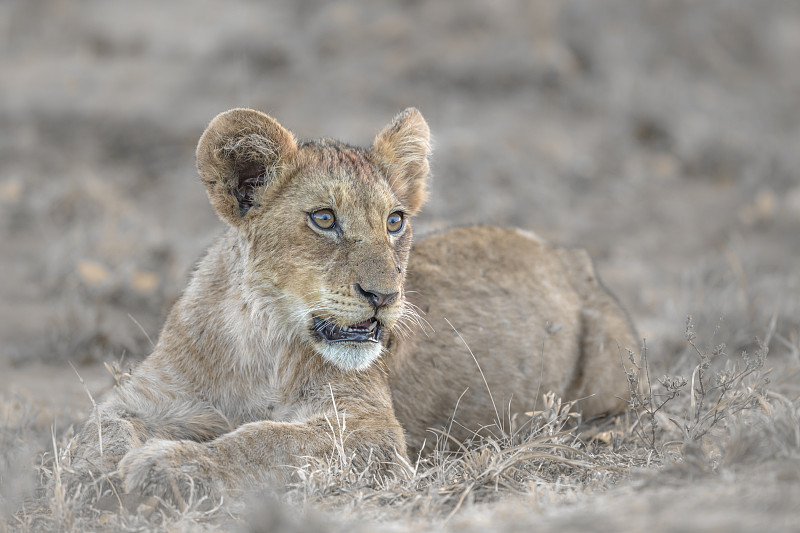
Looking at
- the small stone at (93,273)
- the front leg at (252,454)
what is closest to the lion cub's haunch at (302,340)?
the front leg at (252,454)

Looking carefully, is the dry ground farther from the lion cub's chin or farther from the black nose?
the black nose

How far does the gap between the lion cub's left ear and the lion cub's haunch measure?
0.01m

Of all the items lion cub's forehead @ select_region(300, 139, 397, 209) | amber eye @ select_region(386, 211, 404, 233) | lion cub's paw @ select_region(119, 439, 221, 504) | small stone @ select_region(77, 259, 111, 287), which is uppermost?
lion cub's forehead @ select_region(300, 139, 397, 209)

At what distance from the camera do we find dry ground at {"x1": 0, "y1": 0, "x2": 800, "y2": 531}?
10.9 ft

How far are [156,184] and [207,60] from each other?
3.10 metres

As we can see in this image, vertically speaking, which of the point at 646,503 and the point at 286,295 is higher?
the point at 286,295

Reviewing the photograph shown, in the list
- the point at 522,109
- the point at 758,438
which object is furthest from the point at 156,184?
the point at 758,438

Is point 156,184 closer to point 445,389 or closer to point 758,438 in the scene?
point 445,389

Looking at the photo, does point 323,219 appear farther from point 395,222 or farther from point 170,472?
point 170,472

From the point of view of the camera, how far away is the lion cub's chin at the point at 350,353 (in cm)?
391

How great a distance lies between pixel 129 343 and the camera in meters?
6.67

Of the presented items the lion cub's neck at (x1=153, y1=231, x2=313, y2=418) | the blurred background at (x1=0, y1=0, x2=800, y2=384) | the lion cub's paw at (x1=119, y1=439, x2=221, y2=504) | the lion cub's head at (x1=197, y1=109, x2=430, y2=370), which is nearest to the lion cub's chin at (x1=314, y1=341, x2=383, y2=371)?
the lion cub's head at (x1=197, y1=109, x2=430, y2=370)

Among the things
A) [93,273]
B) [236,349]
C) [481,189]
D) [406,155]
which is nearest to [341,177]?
[406,155]

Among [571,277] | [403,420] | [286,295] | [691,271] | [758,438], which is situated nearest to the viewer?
[758,438]
